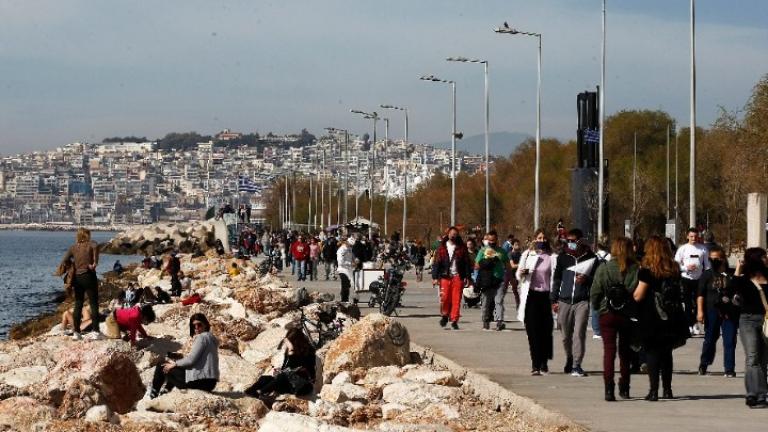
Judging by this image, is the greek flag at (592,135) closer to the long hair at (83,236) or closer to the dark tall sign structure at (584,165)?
the dark tall sign structure at (584,165)

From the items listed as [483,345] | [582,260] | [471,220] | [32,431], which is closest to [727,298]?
[582,260]

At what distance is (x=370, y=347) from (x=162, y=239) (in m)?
152

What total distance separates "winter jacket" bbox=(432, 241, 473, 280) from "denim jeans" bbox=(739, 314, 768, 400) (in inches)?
429

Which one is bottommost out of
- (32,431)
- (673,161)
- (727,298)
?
(32,431)

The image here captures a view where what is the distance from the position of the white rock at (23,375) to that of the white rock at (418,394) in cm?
488

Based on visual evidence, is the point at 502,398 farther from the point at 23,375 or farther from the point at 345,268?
the point at 345,268

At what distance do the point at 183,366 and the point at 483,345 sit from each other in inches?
309

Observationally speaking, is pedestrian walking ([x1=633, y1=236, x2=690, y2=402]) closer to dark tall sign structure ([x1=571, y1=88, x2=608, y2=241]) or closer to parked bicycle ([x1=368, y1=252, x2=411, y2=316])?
parked bicycle ([x1=368, y1=252, x2=411, y2=316])

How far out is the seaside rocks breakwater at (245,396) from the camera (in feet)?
49.8

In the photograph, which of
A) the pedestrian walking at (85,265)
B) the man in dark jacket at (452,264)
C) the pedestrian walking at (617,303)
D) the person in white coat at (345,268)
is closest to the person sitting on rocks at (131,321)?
the pedestrian walking at (85,265)

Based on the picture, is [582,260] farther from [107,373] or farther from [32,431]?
[32,431]

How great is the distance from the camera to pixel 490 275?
26.3 metres

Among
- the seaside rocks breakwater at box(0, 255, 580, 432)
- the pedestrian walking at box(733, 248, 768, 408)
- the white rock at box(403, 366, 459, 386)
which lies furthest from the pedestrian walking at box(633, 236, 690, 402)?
the white rock at box(403, 366, 459, 386)

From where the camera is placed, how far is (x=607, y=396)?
54.0ft
